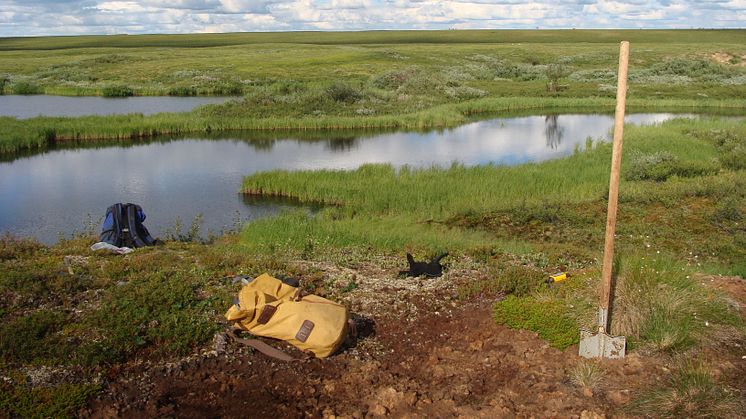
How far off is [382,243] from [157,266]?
184 inches

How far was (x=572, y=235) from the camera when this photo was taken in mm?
15797

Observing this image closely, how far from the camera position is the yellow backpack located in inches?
324

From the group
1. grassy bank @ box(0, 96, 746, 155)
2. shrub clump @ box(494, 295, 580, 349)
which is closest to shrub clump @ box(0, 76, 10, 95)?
grassy bank @ box(0, 96, 746, 155)

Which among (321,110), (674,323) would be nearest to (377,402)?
(674,323)

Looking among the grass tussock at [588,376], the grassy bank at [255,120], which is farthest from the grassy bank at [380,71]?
the grass tussock at [588,376]

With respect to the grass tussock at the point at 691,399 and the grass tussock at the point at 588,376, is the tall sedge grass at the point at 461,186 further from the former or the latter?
the grass tussock at the point at 691,399

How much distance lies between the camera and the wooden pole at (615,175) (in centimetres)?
746

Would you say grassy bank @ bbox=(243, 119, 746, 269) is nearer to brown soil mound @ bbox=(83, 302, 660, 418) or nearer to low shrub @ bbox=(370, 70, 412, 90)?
brown soil mound @ bbox=(83, 302, 660, 418)

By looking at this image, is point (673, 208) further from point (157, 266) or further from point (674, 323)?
point (157, 266)

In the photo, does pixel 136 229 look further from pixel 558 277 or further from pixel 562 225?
pixel 562 225

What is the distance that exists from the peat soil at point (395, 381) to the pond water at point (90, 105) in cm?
3658

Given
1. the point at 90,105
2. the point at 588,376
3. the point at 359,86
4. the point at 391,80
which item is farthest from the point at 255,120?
the point at 588,376

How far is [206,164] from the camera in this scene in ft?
92.7

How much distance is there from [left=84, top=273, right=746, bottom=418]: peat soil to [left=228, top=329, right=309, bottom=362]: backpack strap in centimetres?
8
